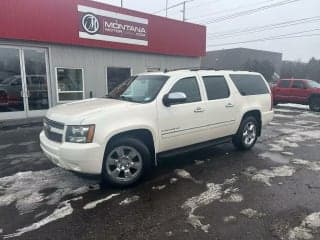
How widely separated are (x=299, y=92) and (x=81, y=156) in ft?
54.1

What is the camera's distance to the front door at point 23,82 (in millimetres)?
11234

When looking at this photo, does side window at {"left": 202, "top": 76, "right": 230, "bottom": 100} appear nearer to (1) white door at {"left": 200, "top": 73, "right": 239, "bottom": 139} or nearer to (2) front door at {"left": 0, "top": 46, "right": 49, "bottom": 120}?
(1) white door at {"left": 200, "top": 73, "right": 239, "bottom": 139}

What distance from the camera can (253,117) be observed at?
711 centimetres

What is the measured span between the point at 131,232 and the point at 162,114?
218 cm

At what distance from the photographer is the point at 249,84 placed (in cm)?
706

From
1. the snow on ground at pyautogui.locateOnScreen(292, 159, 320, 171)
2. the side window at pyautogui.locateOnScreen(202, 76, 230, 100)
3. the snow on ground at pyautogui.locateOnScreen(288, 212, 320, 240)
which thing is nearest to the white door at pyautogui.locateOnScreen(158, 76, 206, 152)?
the side window at pyautogui.locateOnScreen(202, 76, 230, 100)

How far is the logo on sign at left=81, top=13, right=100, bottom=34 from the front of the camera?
12656 mm

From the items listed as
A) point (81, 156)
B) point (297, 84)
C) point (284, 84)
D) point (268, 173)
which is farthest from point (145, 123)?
point (284, 84)

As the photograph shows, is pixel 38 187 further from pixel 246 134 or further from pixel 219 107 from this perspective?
pixel 246 134

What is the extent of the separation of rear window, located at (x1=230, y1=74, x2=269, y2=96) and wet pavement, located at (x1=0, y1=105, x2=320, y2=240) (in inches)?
61.3

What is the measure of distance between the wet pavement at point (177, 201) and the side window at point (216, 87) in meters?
1.38

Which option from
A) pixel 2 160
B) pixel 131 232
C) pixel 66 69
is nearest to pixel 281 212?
pixel 131 232

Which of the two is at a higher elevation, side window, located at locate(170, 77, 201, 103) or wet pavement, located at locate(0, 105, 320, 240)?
side window, located at locate(170, 77, 201, 103)

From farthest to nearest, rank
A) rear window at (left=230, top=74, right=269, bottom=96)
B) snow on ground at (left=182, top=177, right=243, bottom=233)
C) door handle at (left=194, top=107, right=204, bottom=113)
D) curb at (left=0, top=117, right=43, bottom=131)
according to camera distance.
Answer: curb at (left=0, top=117, right=43, bottom=131), rear window at (left=230, top=74, right=269, bottom=96), door handle at (left=194, top=107, right=204, bottom=113), snow on ground at (left=182, top=177, right=243, bottom=233)
